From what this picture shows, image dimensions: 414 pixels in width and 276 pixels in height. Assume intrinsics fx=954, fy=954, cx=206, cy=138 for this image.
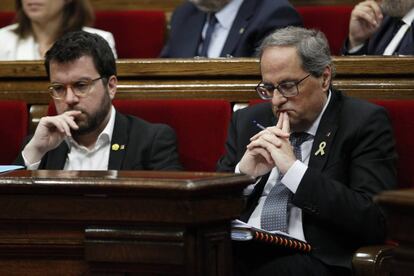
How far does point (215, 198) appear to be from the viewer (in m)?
Result: 1.05

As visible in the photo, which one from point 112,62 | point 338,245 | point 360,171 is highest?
point 112,62

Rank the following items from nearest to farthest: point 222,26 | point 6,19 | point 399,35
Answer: point 399,35 < point 222,26 < point 6,19

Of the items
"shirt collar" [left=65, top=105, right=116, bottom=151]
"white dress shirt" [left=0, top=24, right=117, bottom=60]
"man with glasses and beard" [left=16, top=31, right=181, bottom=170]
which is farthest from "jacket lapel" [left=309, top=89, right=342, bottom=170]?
"white dress shirt" [left=0, top=24, right=117, bottom=60]

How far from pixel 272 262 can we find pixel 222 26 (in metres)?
0.93

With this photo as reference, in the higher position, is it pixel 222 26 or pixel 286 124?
pixel 222 26

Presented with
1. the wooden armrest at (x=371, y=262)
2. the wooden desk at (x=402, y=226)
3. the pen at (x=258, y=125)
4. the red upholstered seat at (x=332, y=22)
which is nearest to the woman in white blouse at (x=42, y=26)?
the red upholstered seat at (x=332, y=22)

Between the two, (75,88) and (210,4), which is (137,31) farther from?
(75,88)

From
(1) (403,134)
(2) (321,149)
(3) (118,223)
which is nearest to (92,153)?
(2) (321,149)

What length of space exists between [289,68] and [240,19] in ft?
2.04

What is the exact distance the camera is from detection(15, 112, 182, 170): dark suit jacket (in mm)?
1636

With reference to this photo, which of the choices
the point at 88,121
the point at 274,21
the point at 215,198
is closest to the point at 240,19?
the point at 274,21

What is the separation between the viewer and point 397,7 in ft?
6.50

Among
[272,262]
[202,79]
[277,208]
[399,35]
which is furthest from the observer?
[399,35]

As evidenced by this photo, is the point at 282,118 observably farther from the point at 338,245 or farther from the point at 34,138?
the point at 34,138
